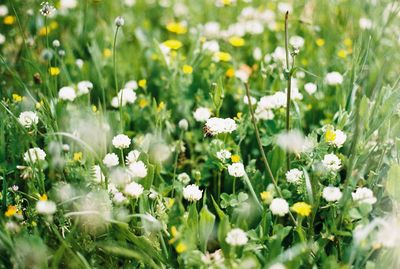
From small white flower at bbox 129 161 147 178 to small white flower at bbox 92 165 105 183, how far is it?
0.10 metres

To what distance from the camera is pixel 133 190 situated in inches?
60.1

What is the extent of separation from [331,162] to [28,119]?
1.01m

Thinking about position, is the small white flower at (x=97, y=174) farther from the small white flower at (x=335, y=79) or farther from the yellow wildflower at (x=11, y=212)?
the small white flower at (x=335, y=79)

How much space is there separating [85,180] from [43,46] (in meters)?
1.15

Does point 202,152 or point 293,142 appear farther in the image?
point 202,152

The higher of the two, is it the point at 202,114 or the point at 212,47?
the point at 212,47

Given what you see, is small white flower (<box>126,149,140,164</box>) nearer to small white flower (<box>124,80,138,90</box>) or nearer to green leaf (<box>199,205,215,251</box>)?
green leaf (<box>199,205,215,251</box>)

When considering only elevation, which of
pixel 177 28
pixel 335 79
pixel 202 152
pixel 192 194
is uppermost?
pixel 177 28

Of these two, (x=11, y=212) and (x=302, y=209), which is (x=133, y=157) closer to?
(x=11, y=212)

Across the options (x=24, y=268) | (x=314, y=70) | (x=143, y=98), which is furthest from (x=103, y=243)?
(x=314, y=70)

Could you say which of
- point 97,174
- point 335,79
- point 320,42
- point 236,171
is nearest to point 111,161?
point 97,174

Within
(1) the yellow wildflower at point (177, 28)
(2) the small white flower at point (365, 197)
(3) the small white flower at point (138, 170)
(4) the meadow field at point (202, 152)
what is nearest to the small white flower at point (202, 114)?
(4) the meadow field at point (202, 152)

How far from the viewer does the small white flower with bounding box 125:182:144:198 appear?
1521 mm

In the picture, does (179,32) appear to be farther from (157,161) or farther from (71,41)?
(157,161)
